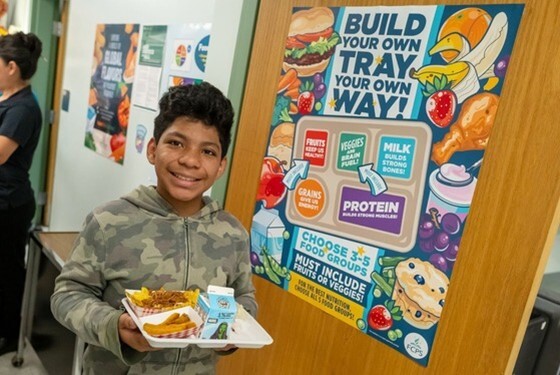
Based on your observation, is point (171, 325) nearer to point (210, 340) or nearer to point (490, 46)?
point (210, 340)

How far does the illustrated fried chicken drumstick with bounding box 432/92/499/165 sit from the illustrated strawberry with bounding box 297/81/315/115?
412 mm

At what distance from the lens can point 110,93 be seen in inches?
98.1

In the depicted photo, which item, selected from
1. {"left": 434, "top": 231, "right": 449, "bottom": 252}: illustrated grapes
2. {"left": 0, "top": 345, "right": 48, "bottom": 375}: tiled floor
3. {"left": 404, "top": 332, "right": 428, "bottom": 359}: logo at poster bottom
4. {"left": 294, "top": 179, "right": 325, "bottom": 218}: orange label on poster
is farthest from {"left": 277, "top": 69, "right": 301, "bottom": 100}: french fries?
{"left": 0, "top": 345, "right": 48, "bottom": 375}: tiled floor

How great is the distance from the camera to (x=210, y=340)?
86 cm

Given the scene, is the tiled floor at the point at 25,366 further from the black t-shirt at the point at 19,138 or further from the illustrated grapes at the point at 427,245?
the illustrated grapes at the point at 427,245

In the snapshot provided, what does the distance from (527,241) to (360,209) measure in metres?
0.39

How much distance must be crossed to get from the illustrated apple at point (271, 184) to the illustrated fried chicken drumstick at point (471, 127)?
20.0 inches

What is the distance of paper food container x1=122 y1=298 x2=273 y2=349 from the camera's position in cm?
81

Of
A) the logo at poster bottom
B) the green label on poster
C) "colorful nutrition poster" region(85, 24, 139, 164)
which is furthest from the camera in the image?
"colorful nutrition poster" region(85, 24, 139, 164)

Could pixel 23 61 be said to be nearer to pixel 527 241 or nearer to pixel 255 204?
pixel 255 204

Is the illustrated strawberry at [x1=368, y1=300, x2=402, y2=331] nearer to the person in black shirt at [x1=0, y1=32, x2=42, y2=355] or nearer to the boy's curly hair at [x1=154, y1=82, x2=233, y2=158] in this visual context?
the boy's curly hair at [x1=154, y1=82, x2=233, y2=158]

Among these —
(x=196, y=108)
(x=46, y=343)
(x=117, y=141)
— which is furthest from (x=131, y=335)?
(x=117, y=141)

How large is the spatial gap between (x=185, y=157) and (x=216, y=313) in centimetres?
34

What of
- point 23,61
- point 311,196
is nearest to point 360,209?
point 311,196
